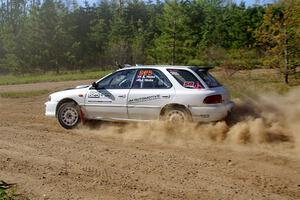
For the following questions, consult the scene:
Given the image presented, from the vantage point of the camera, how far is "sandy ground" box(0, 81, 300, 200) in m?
5.71

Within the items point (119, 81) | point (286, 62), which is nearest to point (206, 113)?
point (119, 81)

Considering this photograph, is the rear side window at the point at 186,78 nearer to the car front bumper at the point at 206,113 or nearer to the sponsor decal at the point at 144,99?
the car front bumper at the point at 206,113

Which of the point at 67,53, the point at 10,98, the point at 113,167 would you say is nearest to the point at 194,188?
the point at 113,167

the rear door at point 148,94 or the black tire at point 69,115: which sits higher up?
the rear door at point 148,94

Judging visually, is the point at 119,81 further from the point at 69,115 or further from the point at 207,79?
the point at 207,79

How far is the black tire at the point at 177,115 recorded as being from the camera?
9.15m

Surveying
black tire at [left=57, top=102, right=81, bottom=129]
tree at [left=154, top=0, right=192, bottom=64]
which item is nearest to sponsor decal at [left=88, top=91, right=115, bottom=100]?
black tire at [left=57, top=102, right=81, bottom=129]

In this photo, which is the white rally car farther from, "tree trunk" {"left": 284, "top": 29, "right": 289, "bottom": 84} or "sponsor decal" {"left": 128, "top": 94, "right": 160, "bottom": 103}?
"tree trunk" {"left": 284, "top": 29, "right": 289, "bottom": 84}

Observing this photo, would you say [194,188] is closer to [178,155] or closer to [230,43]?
[178,155]

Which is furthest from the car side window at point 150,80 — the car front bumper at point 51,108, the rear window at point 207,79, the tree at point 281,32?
the tree at point 281,32

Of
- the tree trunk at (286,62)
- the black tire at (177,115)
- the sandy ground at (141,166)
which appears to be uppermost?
the tree trunk at (286,62)

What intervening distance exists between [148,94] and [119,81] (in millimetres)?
875

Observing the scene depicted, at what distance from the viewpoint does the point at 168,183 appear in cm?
602

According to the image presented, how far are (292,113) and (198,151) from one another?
330 cm
